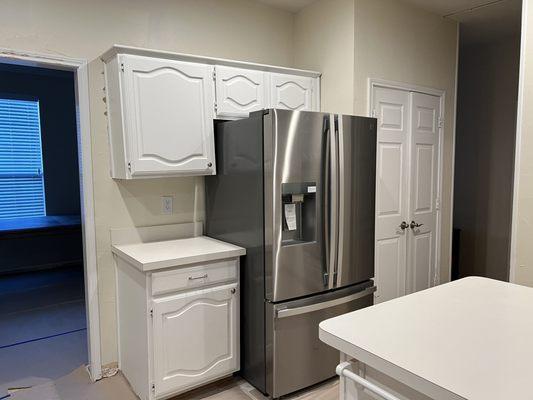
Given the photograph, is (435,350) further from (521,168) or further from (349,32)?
(349,32)

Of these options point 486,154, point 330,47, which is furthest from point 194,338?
point 486,154

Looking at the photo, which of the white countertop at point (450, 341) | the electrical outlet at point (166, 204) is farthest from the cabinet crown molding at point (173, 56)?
the white countertop at point (450, 341)

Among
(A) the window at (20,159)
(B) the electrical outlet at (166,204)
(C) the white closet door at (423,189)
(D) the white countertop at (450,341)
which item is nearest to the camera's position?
(D) the white countertop at (450,341)

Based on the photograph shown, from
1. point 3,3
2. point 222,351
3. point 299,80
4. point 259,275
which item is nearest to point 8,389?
point 222,351

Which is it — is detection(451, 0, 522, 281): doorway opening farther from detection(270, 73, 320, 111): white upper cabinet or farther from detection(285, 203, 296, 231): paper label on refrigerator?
detection(285, 203, 296, 231): paper label on refrigerator

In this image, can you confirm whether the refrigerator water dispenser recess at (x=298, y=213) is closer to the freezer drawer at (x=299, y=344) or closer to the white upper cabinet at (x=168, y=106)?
the freezer drawer at (x=299, y=344)

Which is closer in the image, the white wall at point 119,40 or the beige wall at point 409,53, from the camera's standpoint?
the white wall at point 119,40

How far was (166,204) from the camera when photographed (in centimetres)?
282

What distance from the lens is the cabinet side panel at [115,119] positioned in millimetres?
2348

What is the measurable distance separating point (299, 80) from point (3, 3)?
194cm

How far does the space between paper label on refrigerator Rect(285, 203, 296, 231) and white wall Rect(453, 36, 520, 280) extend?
2.98m

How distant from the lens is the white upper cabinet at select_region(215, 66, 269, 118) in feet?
8.71

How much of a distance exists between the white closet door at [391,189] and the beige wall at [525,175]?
1.03m

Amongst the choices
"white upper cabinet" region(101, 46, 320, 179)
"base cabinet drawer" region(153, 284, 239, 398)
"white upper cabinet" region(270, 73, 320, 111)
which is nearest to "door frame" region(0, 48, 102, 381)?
"white upper cabinet" region(101, 46, 320, 179)
